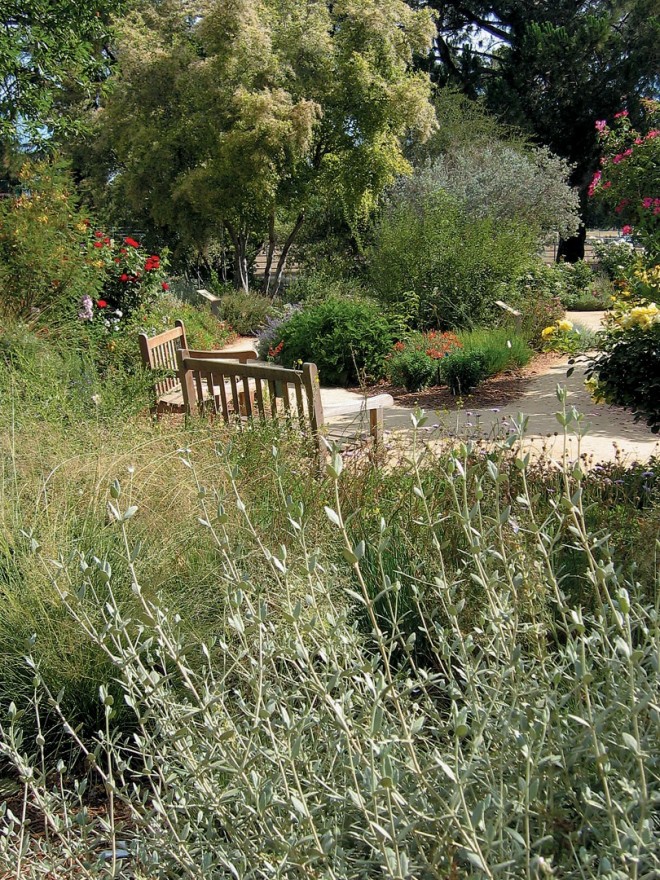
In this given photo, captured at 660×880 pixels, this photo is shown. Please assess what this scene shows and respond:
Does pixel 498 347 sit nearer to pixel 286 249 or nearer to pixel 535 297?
pixel 535 297

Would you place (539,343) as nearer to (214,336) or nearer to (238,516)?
(214,336)

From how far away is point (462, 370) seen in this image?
8641mm

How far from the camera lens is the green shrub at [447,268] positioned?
11.2 m

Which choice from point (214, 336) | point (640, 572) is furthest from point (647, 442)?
point (214, 336)

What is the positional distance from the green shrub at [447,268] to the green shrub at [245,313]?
3.33 metres

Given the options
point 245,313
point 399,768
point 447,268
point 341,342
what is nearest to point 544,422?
point 341,342

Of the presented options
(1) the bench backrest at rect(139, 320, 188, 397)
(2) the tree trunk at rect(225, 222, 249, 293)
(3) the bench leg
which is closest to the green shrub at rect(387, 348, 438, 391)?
(1) the bench backrest at rect(139, 320, 188, 397)

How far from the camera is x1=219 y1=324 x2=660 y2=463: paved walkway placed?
573 centimetres

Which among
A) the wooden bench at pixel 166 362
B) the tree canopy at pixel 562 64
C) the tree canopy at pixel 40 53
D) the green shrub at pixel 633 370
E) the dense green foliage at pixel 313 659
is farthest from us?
the tree canopy at pixel 562 64

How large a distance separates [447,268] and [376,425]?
291 inches

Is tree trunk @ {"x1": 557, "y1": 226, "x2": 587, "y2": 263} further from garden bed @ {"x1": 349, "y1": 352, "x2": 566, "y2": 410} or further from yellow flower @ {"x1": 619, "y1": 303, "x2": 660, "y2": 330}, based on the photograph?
yellow flower @ {"x1": 619, "y1": 303, "x2": 660, "y2": 330}

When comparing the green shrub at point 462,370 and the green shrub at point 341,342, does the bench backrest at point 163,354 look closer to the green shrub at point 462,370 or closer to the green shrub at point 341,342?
the green shrub at point 341,342

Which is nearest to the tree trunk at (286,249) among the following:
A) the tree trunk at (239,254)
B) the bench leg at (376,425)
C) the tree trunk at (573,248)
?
the tree trunk at (239,254)

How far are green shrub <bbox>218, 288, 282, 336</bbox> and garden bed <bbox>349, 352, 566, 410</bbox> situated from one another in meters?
5.53
